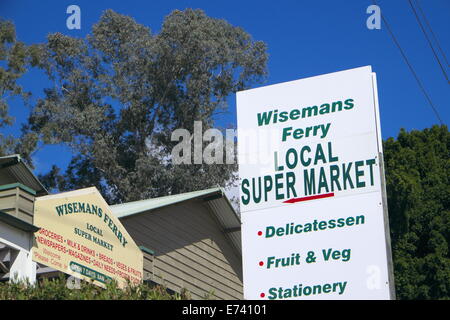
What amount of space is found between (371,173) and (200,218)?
551 inches

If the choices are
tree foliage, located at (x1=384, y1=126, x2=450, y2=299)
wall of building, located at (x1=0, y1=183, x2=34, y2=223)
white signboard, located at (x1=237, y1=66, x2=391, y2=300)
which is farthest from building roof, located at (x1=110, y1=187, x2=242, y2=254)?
tree foliage, located at (x1=384, y1=126, x2=450, y2=299)

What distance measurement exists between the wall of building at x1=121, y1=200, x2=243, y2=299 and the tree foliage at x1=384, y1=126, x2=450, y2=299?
11559mm

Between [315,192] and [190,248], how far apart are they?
13096mm

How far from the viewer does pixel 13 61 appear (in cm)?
3991

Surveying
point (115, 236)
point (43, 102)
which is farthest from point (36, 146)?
point (115, 236)

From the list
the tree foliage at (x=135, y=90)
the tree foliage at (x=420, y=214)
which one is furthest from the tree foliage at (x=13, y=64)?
the tree foliage at (x=420, y=214)

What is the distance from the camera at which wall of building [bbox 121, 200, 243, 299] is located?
19812mm

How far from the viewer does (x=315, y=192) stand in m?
8.48

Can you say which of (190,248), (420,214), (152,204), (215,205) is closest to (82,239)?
(152,204)

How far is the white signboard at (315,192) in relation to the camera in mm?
8180

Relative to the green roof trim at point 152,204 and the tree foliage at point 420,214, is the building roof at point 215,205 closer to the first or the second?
the green roof trim at point 152,204

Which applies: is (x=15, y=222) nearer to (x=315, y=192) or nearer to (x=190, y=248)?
(x=315, y=192)
